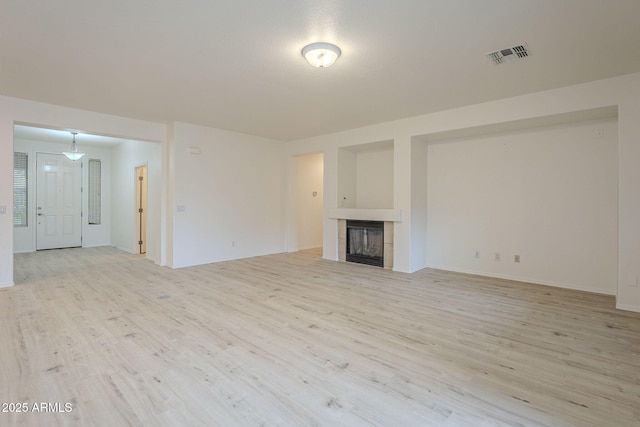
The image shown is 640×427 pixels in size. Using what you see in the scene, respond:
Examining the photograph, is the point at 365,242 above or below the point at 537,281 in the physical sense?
above

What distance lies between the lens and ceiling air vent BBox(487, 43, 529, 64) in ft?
9.75

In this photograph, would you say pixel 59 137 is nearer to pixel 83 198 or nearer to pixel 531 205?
pixel 83 198

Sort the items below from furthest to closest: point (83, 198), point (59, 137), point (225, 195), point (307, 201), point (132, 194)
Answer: point (83, 198) < point (307, 201) < point (132, 194) < point (59, 137) < point (225, 195)

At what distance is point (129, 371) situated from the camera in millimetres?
2258

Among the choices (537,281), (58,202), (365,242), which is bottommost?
(537,281)

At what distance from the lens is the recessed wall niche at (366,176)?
6574 mm

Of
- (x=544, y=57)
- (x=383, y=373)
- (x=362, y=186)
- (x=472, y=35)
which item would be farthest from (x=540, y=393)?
(x=362, y=186)

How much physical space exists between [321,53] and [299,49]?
0.23 metres

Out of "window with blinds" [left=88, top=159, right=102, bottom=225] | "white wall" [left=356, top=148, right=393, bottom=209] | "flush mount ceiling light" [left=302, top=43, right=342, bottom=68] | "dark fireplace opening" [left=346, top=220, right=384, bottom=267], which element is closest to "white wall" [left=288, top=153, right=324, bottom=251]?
"white wall" [left=356, top=148, right=393, bottom=209]

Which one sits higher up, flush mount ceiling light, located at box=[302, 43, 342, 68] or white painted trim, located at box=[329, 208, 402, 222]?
flush mount ceiling light, located at box=[302, 43, 342, 68]

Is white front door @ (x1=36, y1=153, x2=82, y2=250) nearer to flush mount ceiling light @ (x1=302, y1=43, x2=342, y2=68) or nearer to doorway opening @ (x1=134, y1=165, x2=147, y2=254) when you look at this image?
doorway opening @ (x1=134, y1=165, x2=147, y2=254)

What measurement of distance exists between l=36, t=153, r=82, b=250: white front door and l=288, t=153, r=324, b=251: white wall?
604 centimetres

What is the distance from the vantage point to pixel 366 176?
22.9 feet

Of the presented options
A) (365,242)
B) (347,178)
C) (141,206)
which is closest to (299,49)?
(347,178)
